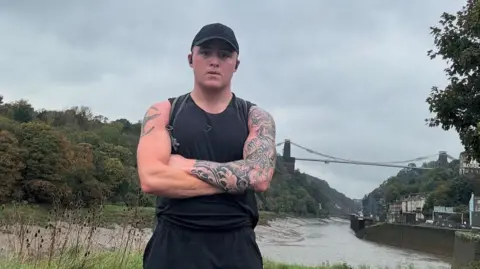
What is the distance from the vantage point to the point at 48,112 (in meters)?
73.5

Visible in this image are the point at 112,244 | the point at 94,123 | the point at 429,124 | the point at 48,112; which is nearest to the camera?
the point at 112,244

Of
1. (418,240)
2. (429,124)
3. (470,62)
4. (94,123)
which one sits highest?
(94,123)

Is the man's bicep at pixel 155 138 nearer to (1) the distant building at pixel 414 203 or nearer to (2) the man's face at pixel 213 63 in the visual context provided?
(2) the man's face at pixel 213 63

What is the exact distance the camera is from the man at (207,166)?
7.00ft

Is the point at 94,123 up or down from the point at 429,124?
up

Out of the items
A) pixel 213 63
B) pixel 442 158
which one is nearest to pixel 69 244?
pixel 213 63

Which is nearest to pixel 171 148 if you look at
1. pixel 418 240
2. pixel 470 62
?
pixel 470 62

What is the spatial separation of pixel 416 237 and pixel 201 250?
2124 inches

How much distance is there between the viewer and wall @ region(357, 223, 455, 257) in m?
44.1

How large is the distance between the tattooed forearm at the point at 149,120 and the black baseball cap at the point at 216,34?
309 millimetres

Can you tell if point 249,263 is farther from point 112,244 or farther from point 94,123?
point 94,123

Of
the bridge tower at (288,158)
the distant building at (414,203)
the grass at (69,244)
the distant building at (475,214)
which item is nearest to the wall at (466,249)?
the grass at (69,244)

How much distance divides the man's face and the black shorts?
0.56 metres

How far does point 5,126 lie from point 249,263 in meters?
42.5
